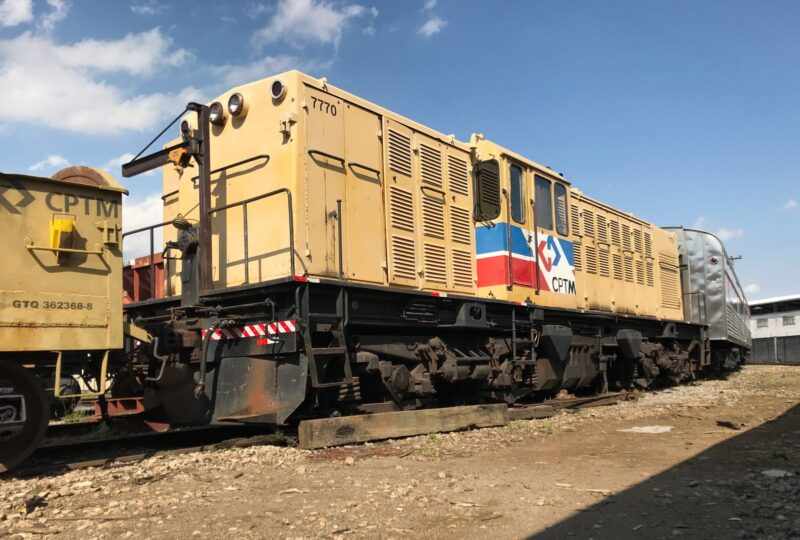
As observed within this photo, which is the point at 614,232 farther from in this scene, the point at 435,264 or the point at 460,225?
the point at 435,264

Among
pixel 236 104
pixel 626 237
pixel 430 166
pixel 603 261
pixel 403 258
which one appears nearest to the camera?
pixel 236 104

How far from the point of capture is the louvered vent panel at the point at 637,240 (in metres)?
16.1

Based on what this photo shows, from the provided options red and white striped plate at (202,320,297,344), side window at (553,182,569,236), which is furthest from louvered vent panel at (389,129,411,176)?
side window at (553,182,569,236)

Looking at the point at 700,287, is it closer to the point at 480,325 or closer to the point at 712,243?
the point at 712,243

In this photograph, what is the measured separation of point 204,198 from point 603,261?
907 centimetres

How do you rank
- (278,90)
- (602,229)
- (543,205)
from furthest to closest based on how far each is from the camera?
1. (602,229)
2. (543,205)
3. (278,90)

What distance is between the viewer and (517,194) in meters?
11.0

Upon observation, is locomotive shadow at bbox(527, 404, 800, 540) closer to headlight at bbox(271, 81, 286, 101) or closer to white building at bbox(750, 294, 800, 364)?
headlight at bbox(271, 81, 286, 101)

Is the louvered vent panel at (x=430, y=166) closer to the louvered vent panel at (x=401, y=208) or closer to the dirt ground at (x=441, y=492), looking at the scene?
the louvered vent panel at (x=401, y=208)

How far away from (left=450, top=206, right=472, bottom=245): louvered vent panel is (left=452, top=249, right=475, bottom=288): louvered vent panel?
20 cm

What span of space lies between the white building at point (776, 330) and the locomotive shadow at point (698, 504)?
34038 millimetres

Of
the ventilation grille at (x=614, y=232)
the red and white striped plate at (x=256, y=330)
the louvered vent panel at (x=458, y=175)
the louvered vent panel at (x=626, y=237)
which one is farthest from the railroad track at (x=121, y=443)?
the louvered vent panel at (x=626, y=237)

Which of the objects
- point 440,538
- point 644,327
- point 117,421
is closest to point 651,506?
point 440,538

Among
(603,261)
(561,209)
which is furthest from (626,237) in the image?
(561,209)
